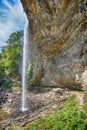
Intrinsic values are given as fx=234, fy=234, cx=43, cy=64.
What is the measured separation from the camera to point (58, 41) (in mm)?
24031

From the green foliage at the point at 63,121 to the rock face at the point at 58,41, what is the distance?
6.75 m

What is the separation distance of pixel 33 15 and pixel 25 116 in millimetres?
15824

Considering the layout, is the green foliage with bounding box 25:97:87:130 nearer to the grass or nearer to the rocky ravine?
the rocky ravine

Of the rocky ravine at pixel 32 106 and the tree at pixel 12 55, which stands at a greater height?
the tree at pixel 12 55

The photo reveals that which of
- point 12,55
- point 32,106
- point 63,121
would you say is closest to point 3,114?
point 32,106

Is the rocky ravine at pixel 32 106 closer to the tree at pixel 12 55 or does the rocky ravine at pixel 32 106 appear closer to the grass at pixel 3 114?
the grass at pixel 3 114

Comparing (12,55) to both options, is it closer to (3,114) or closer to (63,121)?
(3,114)

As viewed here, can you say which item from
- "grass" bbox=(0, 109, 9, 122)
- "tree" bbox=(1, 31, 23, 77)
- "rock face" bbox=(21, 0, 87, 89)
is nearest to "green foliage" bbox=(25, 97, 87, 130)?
"grass" bbox=(0, 109, 9, 122)

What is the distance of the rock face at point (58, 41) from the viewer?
20.9m

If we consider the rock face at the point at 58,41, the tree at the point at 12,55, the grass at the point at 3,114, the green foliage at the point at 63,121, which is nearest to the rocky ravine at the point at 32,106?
the grass at the point at 3,114

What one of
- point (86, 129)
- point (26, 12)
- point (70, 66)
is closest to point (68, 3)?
point (70, 66)

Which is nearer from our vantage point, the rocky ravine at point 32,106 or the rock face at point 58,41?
the rocky ravine at point 32,106

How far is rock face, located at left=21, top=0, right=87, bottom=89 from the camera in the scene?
20.9m

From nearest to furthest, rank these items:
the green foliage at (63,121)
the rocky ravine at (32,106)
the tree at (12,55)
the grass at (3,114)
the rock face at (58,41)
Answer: the green foliage at (63,121) < the rocky ravine at (32,106) < the grass at (3,114) < the rock face at (58,41) < the tree at (12,55)
